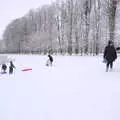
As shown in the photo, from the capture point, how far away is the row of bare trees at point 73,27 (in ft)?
98.8

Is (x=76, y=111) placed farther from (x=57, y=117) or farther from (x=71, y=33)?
(x=71, y=33)

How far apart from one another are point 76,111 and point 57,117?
1.78ft

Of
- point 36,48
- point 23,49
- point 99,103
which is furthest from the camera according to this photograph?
point 23,49

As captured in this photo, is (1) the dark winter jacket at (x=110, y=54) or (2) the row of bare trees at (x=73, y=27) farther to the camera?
(2) the row of bare trees at (x=73, y=27)

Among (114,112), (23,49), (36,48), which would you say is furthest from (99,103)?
(23,49)

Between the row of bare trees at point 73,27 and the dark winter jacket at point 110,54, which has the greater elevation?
the row of bare trees at point 73,27

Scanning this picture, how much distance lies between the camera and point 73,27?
122ft

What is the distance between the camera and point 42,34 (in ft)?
166

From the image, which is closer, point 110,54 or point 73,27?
point 110,54

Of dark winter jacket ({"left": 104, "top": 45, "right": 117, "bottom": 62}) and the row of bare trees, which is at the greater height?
the row of bare trees

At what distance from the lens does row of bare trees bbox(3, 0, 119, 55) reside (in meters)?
30.1

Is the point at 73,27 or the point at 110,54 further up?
the point at 73,27

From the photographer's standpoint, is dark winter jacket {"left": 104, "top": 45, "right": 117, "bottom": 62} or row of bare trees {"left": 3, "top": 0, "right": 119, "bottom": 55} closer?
dark winter jacket {"left": 104, "top": 45, "right": 117, "bottom": 62}

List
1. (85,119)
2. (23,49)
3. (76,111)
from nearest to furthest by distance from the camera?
(85,119)
(76,111)
(23,49)
